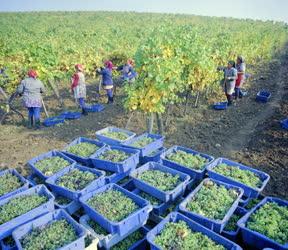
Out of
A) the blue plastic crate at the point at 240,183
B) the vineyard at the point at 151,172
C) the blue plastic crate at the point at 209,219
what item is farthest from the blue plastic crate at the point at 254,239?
the blue plastic crate at the point at 240,183

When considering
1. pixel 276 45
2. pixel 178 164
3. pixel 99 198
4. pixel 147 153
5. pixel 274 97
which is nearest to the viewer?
pixel 99 198

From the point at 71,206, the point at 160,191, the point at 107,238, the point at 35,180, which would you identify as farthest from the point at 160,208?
the point at 35,180

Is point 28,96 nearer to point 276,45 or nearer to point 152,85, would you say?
point 152,85

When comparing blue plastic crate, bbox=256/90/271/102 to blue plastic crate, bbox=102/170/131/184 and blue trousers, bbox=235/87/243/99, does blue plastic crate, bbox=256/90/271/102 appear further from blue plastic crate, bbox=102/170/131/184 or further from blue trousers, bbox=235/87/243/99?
blue plastic crate, bbox=102/170/131/184

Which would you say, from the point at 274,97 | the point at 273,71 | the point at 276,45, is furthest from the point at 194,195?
the point at 276,45

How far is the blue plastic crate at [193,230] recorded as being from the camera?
4160mm

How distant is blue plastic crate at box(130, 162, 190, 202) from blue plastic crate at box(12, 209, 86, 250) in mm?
1362

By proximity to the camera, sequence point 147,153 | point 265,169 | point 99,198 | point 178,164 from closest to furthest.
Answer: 1. point 99,198
2. point 178,164
3. point 147,153
4. point 265,169

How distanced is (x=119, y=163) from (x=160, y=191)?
1.05 metres

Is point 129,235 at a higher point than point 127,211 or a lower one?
lower

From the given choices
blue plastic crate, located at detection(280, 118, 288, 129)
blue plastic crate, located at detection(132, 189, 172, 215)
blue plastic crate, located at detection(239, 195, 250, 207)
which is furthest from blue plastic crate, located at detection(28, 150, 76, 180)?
blue plastic crate, located at detection(280, 118, 288, 129)

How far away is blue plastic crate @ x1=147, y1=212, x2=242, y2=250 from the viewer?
4160mm

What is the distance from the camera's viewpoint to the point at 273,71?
62.8ft

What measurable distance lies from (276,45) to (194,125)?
75.4 ft
